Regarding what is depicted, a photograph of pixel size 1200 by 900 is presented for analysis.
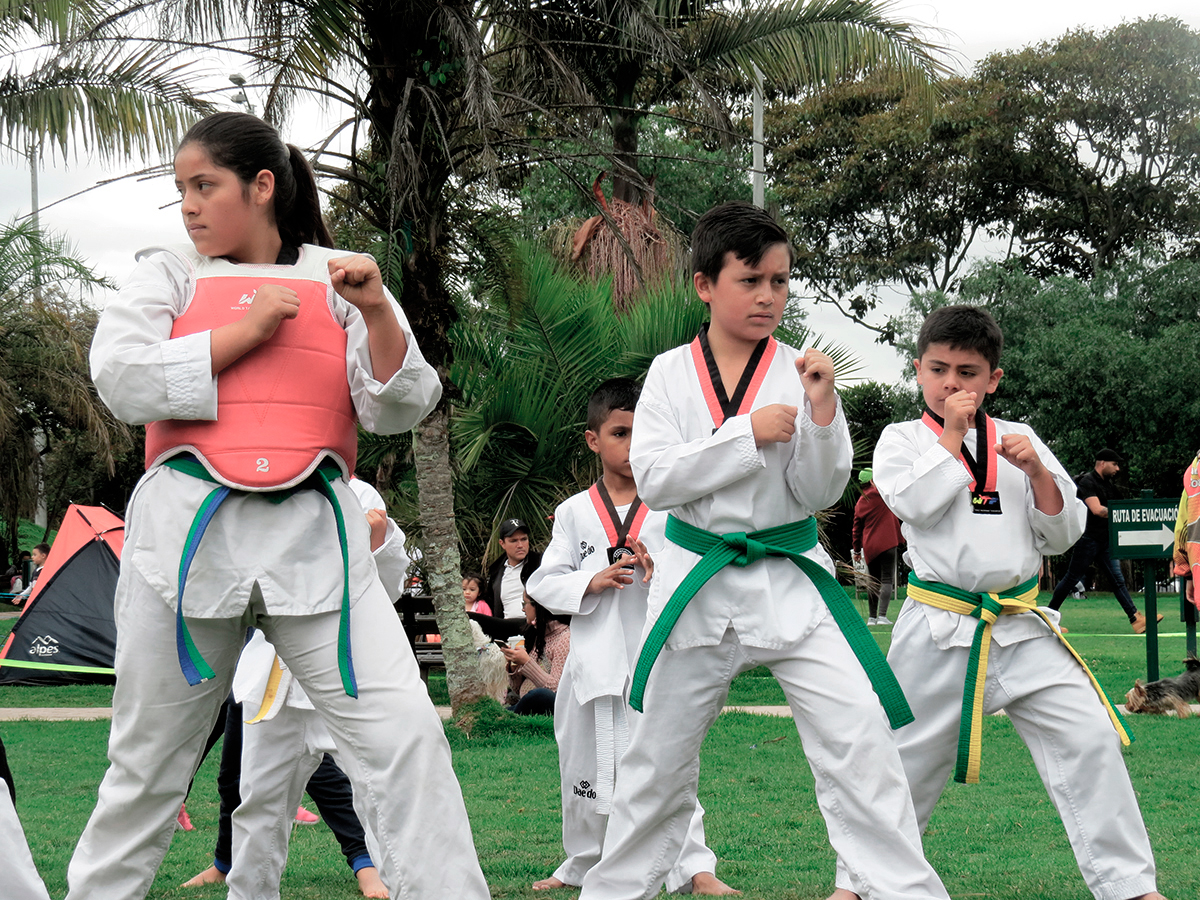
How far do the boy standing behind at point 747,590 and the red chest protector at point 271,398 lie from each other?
93cm

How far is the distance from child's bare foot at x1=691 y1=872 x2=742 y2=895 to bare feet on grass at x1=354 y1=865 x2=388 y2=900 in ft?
3.47

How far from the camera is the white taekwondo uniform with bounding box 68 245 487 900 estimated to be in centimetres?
252

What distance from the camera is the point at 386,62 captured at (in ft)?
26.3

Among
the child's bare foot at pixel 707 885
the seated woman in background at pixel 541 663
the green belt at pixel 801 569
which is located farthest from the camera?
the seated woman in background at pixel 541 663

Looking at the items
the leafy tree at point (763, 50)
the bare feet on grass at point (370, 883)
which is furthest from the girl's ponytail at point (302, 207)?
the leafy tree at point (763, 50)

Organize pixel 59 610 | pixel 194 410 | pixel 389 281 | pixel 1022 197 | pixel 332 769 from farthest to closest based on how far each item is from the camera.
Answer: pixel 1022 197
pixel 59 610
pixel 389 281
pixel 332 769
pixel 194 410

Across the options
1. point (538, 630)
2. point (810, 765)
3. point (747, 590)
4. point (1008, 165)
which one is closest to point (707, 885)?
point (810, 765)

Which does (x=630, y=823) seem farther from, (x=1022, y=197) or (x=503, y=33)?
(x=1022, y=197)

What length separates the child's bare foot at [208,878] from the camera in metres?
4.52

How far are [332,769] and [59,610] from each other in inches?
276

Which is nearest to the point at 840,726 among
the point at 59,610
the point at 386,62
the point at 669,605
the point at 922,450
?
the point at 669,605

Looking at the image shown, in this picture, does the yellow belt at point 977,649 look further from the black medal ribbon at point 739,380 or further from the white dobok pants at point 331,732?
the white dobok pants at point 331,732

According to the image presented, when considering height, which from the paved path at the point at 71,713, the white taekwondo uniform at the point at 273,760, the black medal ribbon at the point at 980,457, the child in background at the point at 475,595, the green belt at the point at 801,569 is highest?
the black medal ribbon at the point at 980,457

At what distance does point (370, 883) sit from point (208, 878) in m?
0.71
